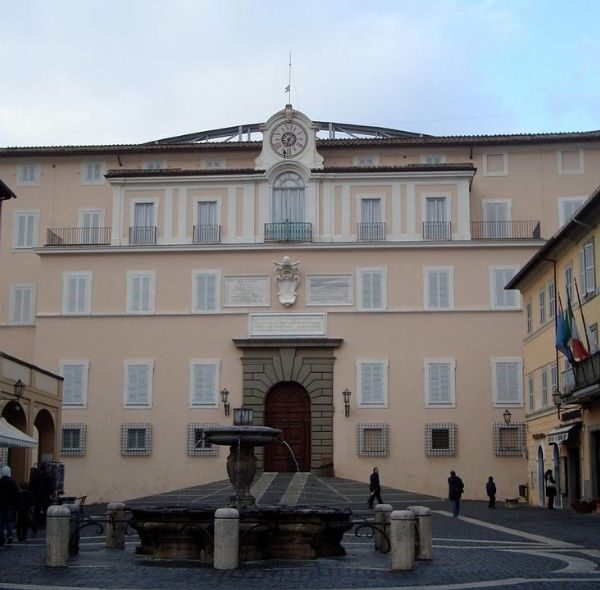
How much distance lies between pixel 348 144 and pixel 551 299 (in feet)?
46.7

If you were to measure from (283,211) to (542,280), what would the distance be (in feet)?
38.2

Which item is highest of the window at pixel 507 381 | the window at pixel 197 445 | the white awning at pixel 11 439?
the window at pixel 507 381

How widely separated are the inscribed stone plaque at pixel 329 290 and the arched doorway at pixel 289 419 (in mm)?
3607

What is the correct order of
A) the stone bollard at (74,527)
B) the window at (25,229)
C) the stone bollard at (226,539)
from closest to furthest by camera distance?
the stone bollard at (226,539) → the stone bollard at (74,527) → the window at (25,229)

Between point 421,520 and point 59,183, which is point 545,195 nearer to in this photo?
point 59,183

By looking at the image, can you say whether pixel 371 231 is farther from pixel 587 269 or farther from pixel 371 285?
pixel 587 269

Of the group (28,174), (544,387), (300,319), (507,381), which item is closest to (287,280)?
(300,319)

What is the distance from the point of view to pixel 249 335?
143ft

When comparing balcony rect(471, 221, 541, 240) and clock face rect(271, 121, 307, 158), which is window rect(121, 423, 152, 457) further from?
balcony rect(471, 221, 541, 240)

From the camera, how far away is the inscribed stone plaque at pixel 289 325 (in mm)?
43375

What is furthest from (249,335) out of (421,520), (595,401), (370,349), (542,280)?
(421,520)

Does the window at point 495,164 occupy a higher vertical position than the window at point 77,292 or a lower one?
higher

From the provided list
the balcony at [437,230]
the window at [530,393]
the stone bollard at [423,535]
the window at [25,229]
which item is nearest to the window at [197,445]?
the balcony at [437,230]

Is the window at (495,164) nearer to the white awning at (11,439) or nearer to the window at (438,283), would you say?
the window at (438,283)
